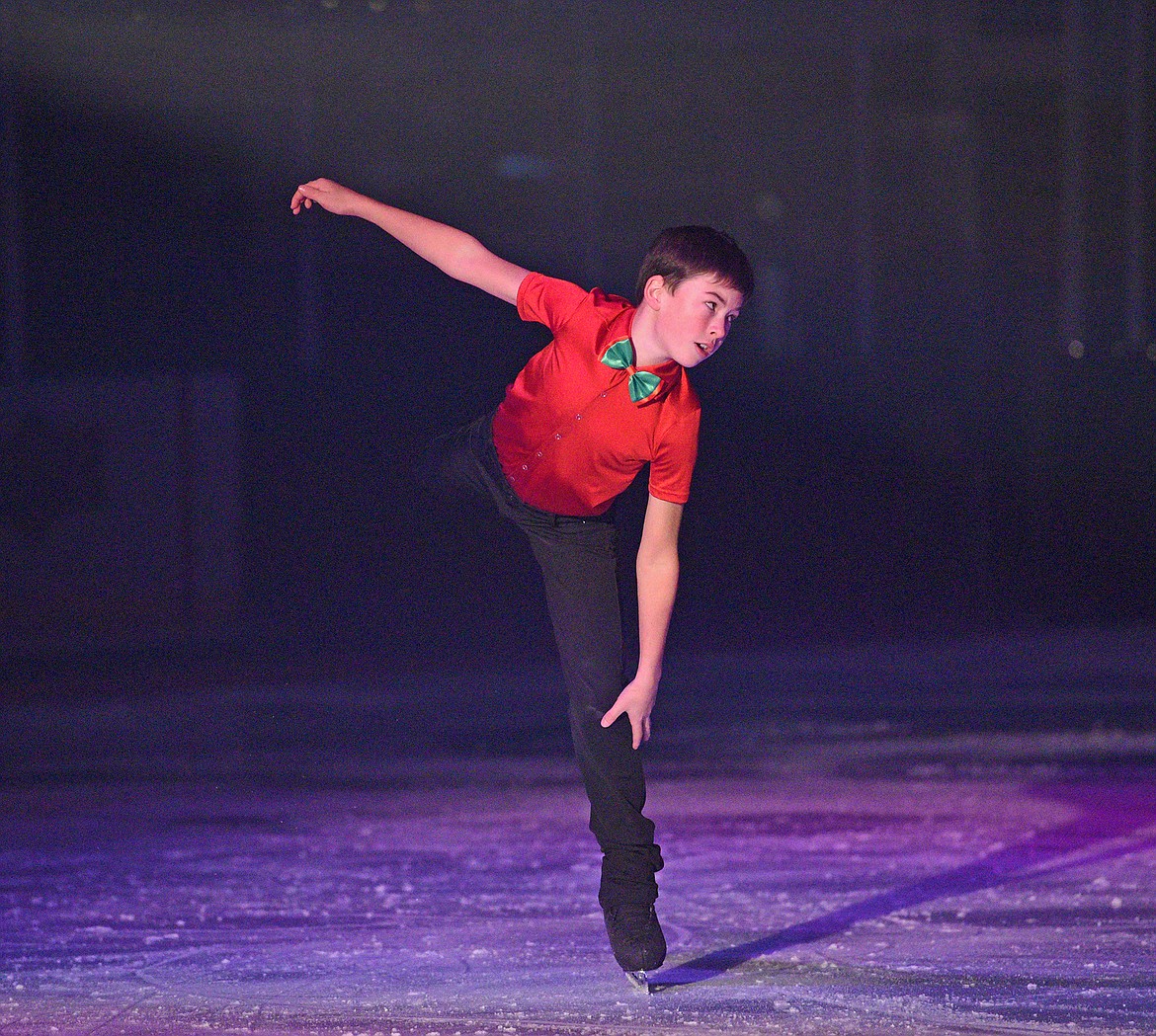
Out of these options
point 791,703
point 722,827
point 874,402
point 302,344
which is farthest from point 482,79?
point 722,827

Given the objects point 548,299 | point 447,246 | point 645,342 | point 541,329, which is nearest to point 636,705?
point 645,342

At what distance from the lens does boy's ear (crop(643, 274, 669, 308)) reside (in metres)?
3.26

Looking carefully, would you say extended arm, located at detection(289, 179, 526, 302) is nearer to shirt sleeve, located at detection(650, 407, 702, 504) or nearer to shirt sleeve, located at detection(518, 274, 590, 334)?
shirt sleeve, located at detection(518, 274, 590, 334)

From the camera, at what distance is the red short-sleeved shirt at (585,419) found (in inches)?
133

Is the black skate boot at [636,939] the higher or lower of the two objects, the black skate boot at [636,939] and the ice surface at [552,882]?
the higher

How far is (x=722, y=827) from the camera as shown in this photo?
514cm

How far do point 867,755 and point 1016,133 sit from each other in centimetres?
1553

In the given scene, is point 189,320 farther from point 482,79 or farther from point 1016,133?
point 1016,133

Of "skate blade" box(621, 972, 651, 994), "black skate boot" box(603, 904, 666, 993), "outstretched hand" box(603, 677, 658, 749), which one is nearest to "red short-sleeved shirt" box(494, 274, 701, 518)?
"outstretched hand" box(603, 677, 658, 749)

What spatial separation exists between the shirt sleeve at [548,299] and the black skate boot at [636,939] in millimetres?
1182

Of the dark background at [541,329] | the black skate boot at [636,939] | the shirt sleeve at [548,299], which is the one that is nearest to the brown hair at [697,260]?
the shirt sleeve at [548,299]

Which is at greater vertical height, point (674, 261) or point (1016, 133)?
point (1016, 133)

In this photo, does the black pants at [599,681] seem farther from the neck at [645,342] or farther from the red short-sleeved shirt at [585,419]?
the neck at [645,342]

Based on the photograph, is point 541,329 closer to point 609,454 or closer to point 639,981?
point 609,454
